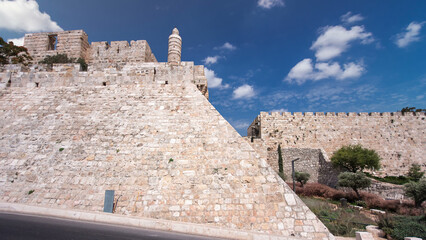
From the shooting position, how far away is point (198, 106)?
789 cm

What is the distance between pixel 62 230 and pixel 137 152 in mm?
2731

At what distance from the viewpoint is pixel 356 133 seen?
24.5 meters

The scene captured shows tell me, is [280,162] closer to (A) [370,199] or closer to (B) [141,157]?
(A) [370,199]

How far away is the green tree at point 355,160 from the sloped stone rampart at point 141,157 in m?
17.9

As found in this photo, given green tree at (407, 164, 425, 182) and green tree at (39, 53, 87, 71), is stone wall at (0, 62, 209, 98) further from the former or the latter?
green tree at (407, 164, 425, 182)

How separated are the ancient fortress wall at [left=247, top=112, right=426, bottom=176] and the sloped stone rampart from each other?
1843 cm

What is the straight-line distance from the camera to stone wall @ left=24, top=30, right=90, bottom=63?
632 inches

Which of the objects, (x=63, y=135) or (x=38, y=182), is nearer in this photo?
(x=38, y=182)

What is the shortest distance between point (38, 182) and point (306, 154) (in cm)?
2270

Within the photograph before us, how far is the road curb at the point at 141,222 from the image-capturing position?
512 cm

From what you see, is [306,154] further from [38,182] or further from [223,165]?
[38,182]

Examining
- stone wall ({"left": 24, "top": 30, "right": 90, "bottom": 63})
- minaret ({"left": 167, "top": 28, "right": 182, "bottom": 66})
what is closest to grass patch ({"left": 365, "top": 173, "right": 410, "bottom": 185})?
minaret ({"left": 167, "top": 28, "right": 182, "bottom": 66})

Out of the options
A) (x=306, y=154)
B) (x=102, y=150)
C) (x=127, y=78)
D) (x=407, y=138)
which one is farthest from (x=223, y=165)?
(x=407, y=138)

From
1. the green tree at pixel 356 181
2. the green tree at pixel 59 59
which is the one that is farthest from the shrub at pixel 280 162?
the green tree at pixel 59 59
